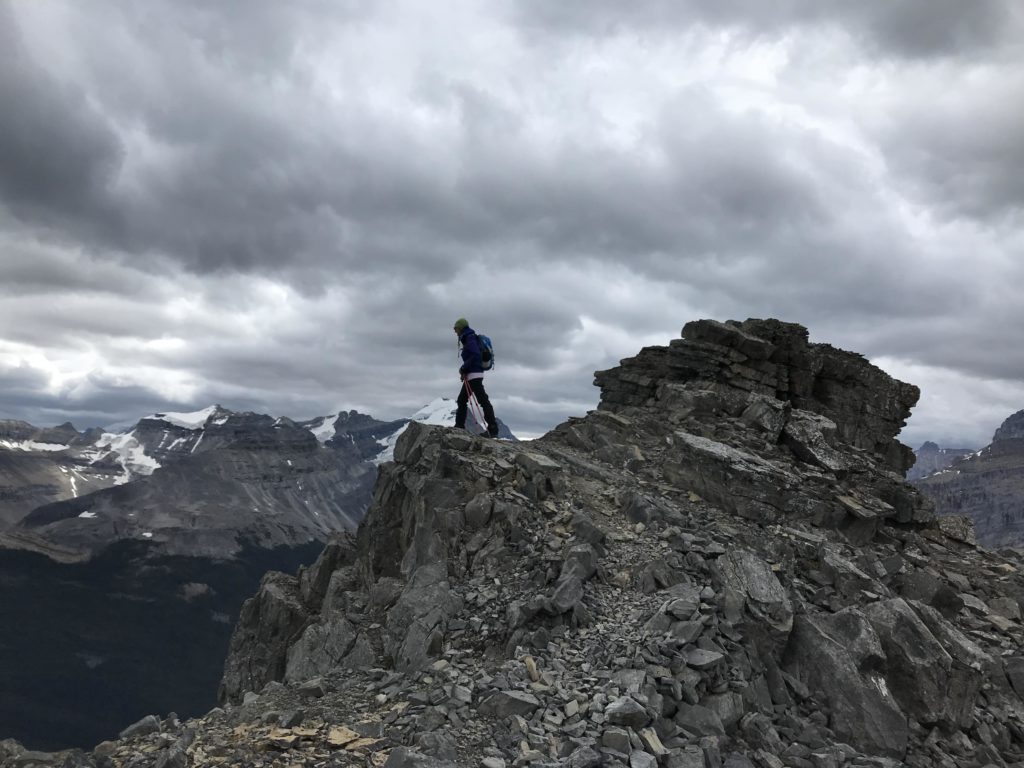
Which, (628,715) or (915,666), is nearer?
(628,715)

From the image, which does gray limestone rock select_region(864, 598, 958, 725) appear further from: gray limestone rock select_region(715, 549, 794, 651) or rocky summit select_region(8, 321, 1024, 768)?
gray limestone rock select_region(715, 549, 794, 651)

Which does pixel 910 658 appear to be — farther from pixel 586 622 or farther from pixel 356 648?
pixel 356 648

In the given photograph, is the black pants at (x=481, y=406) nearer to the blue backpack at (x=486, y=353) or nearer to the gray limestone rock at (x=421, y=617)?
the blue backpack at (x=486, y=353)

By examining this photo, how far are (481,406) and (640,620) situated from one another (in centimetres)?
1492

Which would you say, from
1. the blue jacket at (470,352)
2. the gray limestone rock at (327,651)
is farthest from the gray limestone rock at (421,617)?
the blue jacket at (470,352)

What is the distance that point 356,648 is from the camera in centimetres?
Result: 2280

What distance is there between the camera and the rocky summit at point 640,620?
15016 millimetres

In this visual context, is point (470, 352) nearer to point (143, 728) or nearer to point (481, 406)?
point (481, 406)

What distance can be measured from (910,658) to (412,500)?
20146 millimetres

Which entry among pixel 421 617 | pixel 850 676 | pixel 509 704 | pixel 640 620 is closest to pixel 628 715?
pixel 509 704

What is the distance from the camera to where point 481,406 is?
31.0 metres

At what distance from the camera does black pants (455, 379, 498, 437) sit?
30.6m

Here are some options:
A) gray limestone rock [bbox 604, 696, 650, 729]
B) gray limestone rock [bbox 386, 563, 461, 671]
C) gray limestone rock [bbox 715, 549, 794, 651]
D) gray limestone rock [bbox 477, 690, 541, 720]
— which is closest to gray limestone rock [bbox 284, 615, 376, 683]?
gray limestone rock [bbox 386, 563, 461, 671]

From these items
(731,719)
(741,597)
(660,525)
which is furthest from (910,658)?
(660,525)
